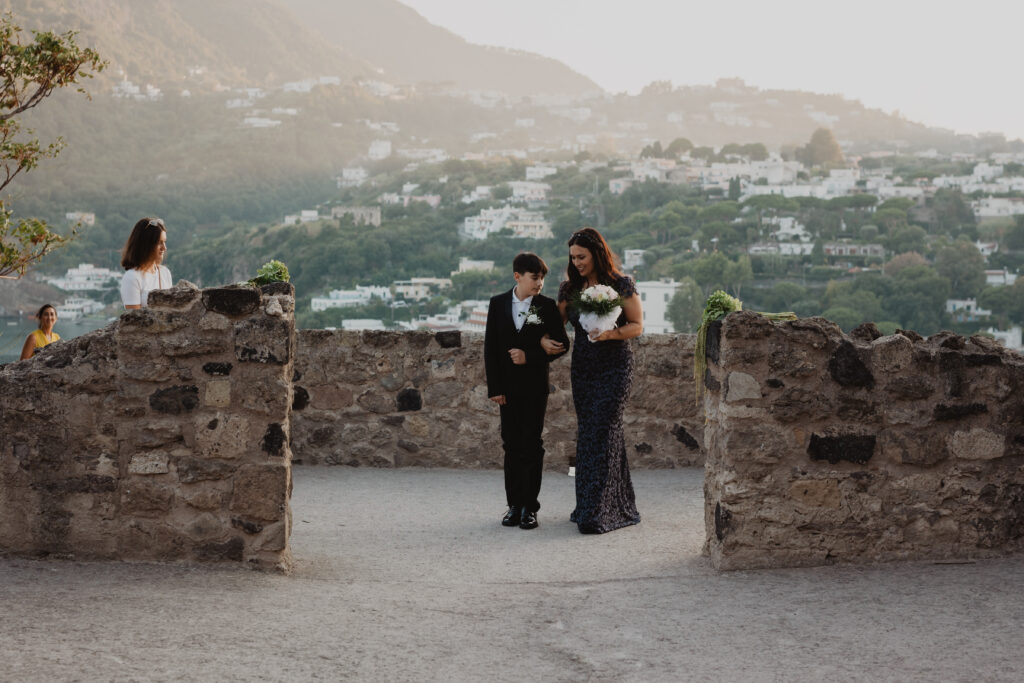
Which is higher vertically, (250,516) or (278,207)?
(278,207)

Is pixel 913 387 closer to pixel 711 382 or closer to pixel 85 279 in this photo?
pixel 711 382

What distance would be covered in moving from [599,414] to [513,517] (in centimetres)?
82

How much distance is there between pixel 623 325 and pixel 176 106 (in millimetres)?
94956

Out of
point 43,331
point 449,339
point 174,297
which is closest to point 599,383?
point 449,339

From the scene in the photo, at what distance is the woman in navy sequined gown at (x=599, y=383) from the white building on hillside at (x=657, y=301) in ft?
141

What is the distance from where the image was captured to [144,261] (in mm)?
5453

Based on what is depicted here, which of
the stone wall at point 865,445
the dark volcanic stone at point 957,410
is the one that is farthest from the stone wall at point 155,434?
the dark volcanic stone at point 957,410

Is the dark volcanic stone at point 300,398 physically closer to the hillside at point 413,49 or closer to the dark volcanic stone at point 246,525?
the dark volcanic stone at point 246,525

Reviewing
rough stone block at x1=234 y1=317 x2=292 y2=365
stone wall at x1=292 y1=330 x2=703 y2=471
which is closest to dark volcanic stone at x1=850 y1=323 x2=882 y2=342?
rough stone block at x1=234 y1=317 x2=292 y2=365

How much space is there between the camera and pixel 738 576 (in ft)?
15.6

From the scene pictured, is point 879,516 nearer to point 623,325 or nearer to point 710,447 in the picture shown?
point 710,447

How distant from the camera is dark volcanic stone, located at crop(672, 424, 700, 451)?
26.7 ft

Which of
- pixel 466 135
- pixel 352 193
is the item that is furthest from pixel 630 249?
pixel 466 135

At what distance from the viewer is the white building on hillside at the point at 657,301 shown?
164ft
